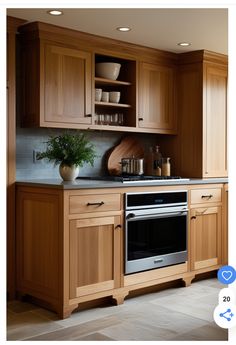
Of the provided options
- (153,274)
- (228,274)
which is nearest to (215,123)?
(153,274)

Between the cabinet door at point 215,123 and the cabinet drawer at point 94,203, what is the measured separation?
141 centimetres

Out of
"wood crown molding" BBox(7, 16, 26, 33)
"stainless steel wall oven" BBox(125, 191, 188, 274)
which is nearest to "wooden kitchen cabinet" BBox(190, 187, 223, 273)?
"stainless steel wall oven" BBox(125, 191, 188, 274)

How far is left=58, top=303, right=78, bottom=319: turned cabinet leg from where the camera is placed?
10.9 feet

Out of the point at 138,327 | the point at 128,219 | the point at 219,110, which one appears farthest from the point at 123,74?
the point at 138,327

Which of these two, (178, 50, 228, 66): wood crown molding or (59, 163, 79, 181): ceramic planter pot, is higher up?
(178, 50, 228, 66): wood crown molding

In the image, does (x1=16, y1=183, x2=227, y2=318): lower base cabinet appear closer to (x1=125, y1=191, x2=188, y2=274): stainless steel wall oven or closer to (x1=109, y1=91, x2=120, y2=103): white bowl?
(x1=125, y1=191, x2=188, y2=274): stainless steel wall oven

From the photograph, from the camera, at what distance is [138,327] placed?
3145 mm

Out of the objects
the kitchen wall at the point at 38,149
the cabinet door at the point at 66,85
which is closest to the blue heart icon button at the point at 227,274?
the cabinet door at the point at 66,85

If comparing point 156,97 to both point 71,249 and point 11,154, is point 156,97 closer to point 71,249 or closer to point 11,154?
point 11,154

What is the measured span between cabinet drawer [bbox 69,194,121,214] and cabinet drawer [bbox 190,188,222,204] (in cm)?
93

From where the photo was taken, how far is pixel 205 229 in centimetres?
441

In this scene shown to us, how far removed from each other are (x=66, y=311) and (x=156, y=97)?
229 centimetres

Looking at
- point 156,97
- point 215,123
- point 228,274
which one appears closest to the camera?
point 228,274

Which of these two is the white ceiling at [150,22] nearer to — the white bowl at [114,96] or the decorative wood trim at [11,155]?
the decorative wood trim at [11,155]
